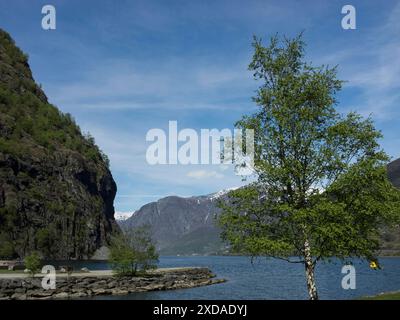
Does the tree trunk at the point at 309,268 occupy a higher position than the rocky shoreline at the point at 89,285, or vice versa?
the tree trunk at the point at 309,268

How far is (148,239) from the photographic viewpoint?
90875mm

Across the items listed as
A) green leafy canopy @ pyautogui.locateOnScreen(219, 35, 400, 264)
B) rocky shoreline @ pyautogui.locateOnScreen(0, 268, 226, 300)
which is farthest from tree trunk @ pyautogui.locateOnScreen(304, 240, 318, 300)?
rocky shoreline @ pyautogui.locateOnScreen(0, 268, 226, 300)

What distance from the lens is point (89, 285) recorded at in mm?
74750

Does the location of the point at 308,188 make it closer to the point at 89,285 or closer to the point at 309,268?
the point at 309,268

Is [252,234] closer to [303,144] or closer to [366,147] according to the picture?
[303,144]

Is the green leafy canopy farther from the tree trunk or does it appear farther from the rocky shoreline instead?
the rocky shoreline

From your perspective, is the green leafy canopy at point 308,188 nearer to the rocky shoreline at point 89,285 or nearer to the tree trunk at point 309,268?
the tree trunk at point 309,268

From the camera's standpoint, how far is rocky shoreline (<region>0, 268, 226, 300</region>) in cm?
6600

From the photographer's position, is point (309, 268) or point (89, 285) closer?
point (309, 268)

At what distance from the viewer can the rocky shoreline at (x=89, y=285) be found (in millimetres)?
66000

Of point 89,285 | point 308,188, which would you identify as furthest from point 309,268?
point 89,285

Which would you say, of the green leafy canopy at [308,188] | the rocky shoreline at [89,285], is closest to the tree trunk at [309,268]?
the green leafy canopy at [308,188]
